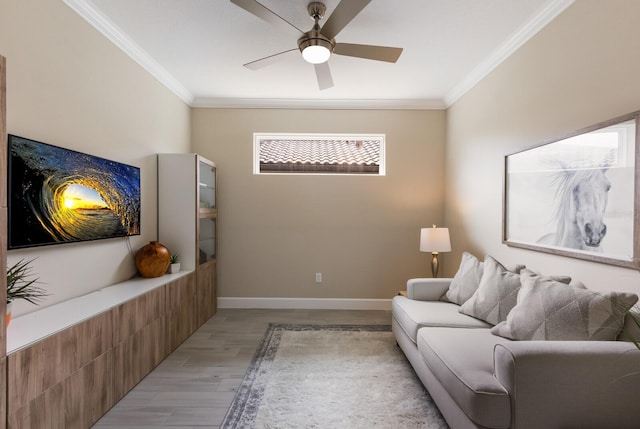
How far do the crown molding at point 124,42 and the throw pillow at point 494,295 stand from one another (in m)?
3.40

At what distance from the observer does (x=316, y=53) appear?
7.22ft

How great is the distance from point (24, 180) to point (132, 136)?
4.00ft

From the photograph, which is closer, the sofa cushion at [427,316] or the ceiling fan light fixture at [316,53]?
the ceiling fan light fixture at [316,53]

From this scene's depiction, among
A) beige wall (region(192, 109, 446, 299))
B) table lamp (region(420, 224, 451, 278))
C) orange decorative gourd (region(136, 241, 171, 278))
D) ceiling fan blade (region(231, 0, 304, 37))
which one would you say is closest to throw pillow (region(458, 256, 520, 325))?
table lamp (region(420, 224, 451, 278))

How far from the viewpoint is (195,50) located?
9.59ft

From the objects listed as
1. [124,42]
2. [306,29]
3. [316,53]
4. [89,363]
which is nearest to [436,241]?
[316,53]

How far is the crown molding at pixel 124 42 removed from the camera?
2.26m

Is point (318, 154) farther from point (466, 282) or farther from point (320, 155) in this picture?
point (466, 282)

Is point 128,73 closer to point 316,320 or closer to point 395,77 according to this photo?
point 395,77

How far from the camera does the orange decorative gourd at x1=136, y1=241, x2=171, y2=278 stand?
9.52 ft

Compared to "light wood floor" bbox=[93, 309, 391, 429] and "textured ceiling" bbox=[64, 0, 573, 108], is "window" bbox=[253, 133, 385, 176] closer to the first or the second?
"textured ceiling" bbox=[64, 0, 573, 108]

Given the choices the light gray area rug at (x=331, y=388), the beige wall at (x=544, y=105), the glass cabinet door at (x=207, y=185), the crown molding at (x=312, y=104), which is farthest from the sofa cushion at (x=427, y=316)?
the crown molding at (x=312, y=104)

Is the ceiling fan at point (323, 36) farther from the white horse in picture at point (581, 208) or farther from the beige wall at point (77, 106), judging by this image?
the white horse in picture at point (581, 208)

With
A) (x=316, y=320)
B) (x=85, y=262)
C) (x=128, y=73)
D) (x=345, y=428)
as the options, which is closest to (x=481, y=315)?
(x=345, y=428)
